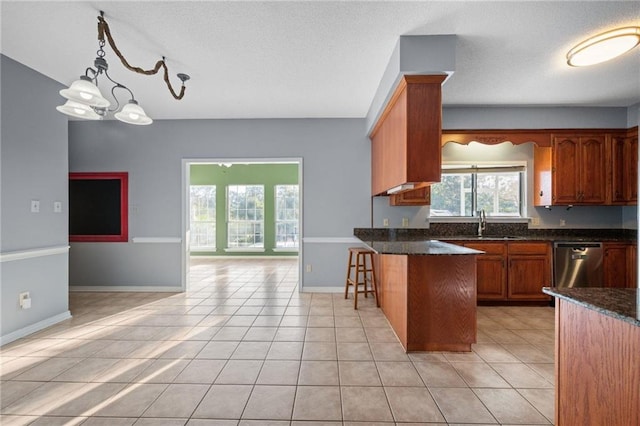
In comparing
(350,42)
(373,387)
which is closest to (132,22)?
(350,42)

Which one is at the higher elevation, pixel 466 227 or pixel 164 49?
pixel 164 49

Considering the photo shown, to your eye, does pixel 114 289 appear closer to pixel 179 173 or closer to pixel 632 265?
pixel 179 173

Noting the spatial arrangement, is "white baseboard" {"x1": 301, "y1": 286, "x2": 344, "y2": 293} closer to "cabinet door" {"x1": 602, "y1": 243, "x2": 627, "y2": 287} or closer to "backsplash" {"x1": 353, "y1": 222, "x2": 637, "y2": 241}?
"backsplash" {"x1": 353, "y1": 222, "x2": 637, "y2": 241}

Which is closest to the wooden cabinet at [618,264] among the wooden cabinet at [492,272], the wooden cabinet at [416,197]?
the wooden cabinet at [492,272]

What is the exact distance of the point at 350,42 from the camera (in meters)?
2.50

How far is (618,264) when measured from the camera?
12.4ft

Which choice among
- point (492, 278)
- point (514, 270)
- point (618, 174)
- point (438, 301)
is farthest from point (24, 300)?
point (618, 174)

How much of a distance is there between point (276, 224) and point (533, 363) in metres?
6.40

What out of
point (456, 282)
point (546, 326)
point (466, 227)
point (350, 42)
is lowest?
point (546, 326)

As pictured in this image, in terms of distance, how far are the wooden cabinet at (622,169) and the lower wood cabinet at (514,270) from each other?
1230 millimetres

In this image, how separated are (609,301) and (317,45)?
2.57 metres

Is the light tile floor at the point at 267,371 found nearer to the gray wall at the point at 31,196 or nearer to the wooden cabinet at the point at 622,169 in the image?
the gray wall at the point at 31,196

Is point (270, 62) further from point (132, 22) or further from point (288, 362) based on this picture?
point (288, 362)

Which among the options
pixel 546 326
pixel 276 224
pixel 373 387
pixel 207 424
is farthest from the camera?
pixel 276 224
